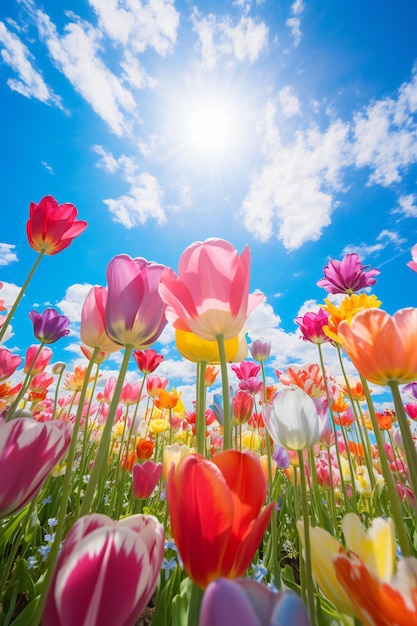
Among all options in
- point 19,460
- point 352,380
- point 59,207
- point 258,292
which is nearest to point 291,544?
point 352,380

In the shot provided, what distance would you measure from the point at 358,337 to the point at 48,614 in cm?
78

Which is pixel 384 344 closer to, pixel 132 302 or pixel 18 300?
pixel 132 302

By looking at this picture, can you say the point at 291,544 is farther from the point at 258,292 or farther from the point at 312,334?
the point at 258,292

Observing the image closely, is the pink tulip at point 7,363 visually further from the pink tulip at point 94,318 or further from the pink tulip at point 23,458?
the pink tulip at point 23,458

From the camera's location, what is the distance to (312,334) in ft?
8.57

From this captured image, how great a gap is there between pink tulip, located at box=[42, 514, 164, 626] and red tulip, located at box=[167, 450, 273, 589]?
8 cm

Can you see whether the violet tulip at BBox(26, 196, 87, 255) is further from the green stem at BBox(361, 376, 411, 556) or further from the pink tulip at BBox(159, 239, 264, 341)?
the green stem at BBox(361, 376, 411, 556)

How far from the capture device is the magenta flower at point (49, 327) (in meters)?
2.65

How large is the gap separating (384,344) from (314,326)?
1822mm

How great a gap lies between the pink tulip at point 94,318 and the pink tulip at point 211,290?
0.42 meters

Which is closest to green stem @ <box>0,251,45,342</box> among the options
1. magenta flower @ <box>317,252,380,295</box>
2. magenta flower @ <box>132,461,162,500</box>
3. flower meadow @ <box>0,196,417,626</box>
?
flower meadow @ <box>0,196,417,626</box>

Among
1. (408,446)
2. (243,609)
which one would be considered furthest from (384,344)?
(243,609)

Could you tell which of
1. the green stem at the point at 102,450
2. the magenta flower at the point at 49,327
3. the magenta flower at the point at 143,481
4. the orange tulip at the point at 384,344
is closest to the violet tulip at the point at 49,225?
the magenta flower at the point at 49,327

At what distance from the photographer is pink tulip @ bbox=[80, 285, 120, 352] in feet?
3.95
